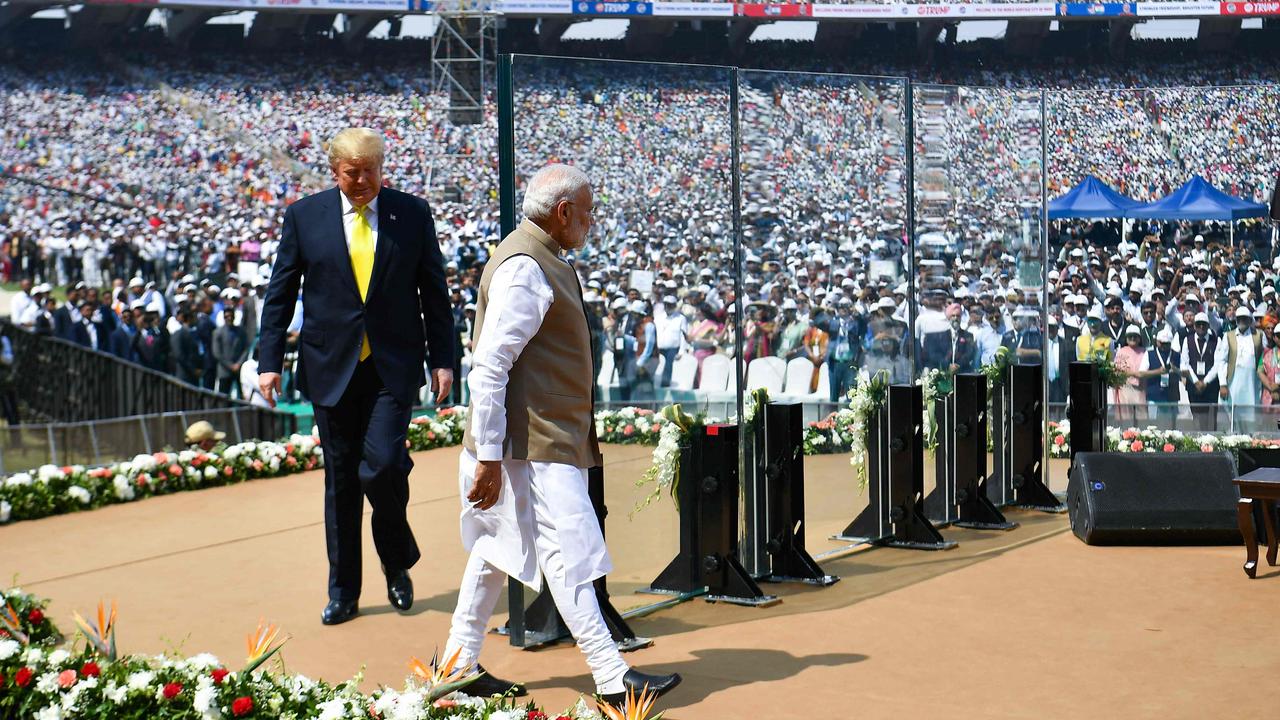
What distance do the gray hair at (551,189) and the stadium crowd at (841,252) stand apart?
912 millimetres

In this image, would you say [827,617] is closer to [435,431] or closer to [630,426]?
[630,426]

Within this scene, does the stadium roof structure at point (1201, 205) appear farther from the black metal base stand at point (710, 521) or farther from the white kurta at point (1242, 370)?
the black metal base stand at point (710, 521)

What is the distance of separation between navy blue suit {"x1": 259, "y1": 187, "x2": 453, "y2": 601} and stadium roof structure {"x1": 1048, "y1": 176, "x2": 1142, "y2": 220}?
6832mm

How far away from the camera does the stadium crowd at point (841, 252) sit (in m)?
5.13

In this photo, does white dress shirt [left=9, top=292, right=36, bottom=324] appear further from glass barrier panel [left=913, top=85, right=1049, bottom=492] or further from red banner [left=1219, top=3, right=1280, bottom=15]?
red banner [left=1219, top=3, right=1280, bottom=15]

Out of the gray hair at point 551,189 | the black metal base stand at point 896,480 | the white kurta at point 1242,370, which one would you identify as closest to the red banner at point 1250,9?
the white kurta at point 1242,370

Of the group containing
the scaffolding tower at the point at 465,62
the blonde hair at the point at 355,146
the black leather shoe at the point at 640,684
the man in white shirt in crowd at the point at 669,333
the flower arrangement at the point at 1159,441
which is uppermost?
the scaffolding tower at the point at 465,62

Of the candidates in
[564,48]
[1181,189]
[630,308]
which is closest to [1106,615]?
[630,308]

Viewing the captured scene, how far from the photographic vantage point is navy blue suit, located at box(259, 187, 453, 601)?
4.66m

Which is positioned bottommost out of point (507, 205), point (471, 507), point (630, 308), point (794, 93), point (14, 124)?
point (471, 507)

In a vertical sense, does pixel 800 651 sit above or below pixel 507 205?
below

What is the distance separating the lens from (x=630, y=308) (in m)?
5.07

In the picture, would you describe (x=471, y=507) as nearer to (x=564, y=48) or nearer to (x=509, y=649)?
(x=509, y=649)

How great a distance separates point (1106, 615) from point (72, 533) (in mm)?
4470
